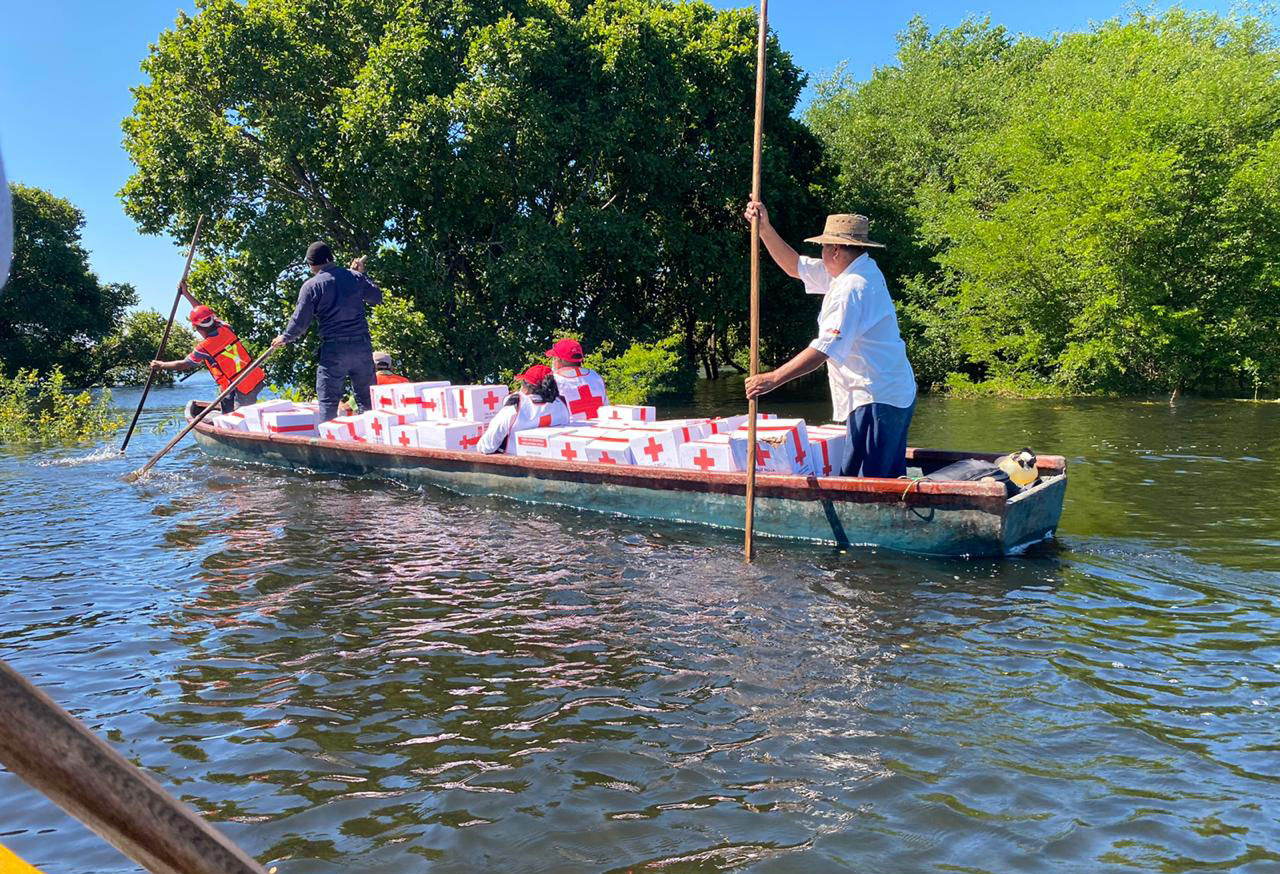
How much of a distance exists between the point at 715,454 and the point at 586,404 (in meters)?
3.03

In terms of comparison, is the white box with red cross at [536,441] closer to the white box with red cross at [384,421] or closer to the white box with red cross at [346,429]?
the white box with red cross at [384,421]

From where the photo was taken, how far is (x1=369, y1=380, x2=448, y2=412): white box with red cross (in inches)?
478

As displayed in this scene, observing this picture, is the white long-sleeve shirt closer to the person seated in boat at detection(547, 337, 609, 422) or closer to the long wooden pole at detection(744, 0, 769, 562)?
the long wooden pole at detection(744, 0, 769, 562)

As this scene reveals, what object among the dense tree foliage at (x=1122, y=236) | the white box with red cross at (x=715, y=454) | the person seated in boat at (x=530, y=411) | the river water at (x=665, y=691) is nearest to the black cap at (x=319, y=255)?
the person seated in boat at (x=530, y=411)

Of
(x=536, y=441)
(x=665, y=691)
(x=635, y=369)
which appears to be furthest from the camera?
(x=635, y=369)

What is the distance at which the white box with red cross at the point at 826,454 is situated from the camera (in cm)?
856

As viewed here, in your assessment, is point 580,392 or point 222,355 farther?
point 222,355

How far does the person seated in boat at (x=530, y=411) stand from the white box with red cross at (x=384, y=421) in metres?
1.63

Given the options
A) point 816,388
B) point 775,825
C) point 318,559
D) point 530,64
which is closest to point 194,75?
point 530,64

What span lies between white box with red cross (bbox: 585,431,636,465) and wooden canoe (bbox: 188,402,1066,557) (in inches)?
8.8

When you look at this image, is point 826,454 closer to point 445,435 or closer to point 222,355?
point 445,435

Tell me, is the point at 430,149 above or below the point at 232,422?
above

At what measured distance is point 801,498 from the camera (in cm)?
807

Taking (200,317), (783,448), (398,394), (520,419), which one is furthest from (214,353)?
(783,448)
